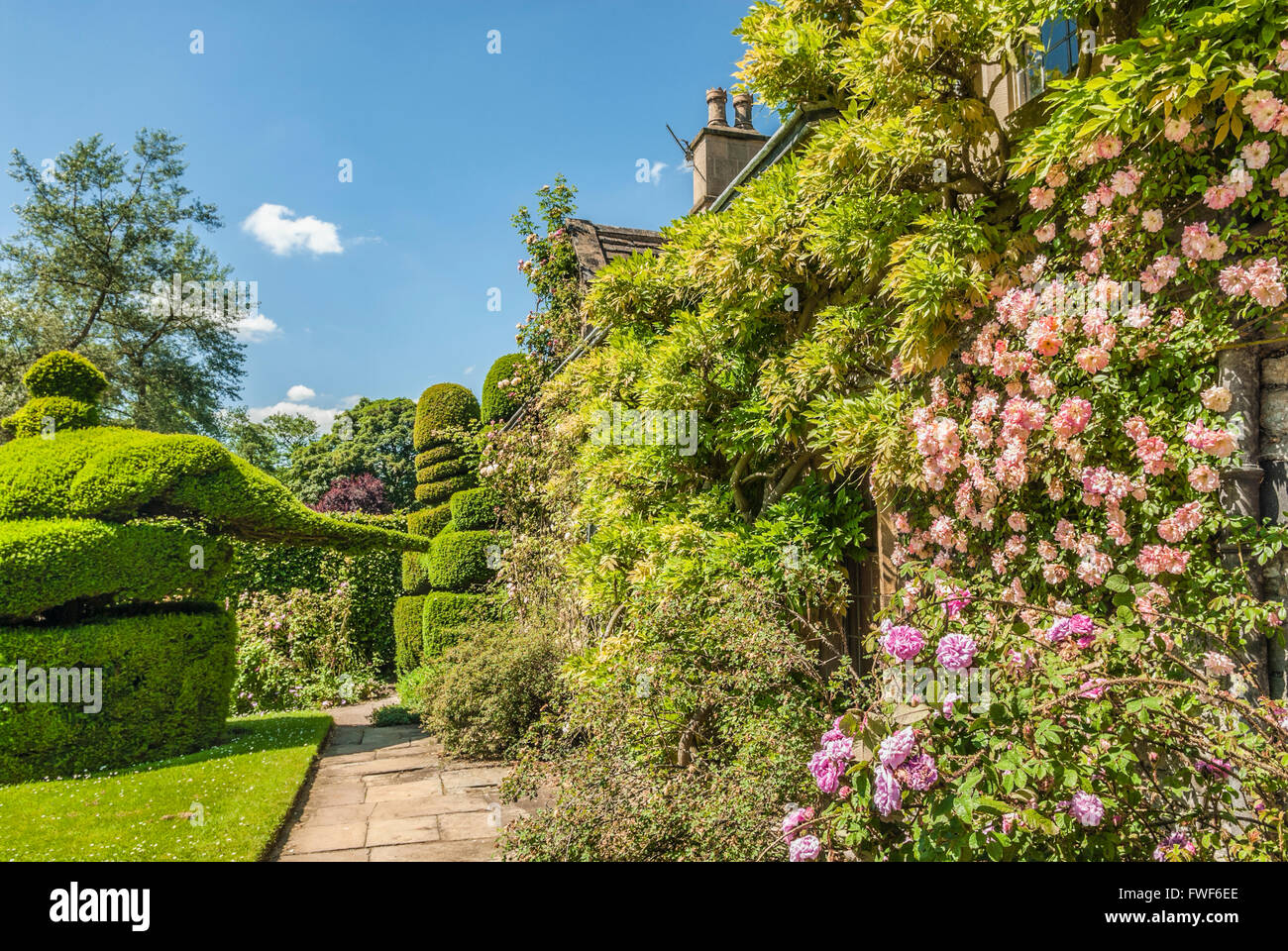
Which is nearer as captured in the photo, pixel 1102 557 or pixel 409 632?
pixel 1102 557

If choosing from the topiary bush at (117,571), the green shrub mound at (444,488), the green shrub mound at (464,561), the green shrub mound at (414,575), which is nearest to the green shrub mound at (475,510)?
the green shrub mound at (464,561)

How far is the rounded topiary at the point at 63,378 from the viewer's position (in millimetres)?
8422

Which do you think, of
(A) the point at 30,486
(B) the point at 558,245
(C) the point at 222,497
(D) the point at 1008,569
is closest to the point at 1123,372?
(D) the point at 1008,569

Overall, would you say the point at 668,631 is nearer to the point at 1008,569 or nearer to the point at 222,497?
the point at 1008,569

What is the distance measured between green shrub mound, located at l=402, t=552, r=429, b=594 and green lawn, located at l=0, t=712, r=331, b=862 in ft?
18.7

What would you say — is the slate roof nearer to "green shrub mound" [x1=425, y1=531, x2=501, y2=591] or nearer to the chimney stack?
the chimney stack

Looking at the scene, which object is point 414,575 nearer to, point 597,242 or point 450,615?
point 450,615

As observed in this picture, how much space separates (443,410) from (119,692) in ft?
25.6

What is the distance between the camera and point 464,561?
1261 centimetres

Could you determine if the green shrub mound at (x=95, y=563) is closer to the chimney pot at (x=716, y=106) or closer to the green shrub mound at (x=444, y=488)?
the green shrub mound at (x=444, y=488)

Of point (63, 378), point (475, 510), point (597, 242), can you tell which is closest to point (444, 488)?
point (475, 510)

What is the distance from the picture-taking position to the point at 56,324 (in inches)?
771

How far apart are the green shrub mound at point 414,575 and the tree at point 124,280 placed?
10.3 metres

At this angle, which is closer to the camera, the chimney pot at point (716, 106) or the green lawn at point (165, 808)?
the green lawn at point (165, 808)
